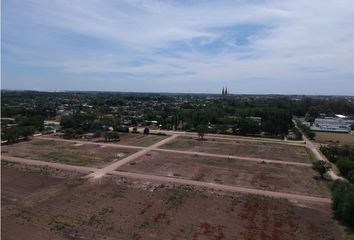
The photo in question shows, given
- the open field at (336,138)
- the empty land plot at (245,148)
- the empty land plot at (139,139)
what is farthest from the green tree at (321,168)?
the open field at (336,138)

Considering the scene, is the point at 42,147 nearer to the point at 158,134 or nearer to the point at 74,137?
the point at 74,137

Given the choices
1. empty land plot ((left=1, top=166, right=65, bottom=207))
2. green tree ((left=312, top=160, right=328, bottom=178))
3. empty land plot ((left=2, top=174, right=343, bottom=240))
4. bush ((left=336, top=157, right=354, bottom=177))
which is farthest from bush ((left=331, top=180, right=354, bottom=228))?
empty land plot ((left=1, top=166, right=65, bottom=207))

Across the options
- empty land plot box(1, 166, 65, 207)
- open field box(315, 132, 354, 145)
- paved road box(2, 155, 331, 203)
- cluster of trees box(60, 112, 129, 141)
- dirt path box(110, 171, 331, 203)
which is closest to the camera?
empty land plot box(1, 166, 65, 207)

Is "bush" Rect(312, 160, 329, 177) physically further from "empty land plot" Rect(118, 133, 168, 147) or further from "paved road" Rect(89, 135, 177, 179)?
"empty land plot" Rect(118, 133, 168, 147)

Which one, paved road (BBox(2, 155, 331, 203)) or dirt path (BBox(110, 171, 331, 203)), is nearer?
dirt path (BBox(110, 171, 331, 203))

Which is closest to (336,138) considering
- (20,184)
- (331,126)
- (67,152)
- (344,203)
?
(331,126)

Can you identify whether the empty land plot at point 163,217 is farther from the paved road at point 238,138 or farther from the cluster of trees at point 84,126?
the paved road at point 238,138

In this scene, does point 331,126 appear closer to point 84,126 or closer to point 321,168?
point 321,168
